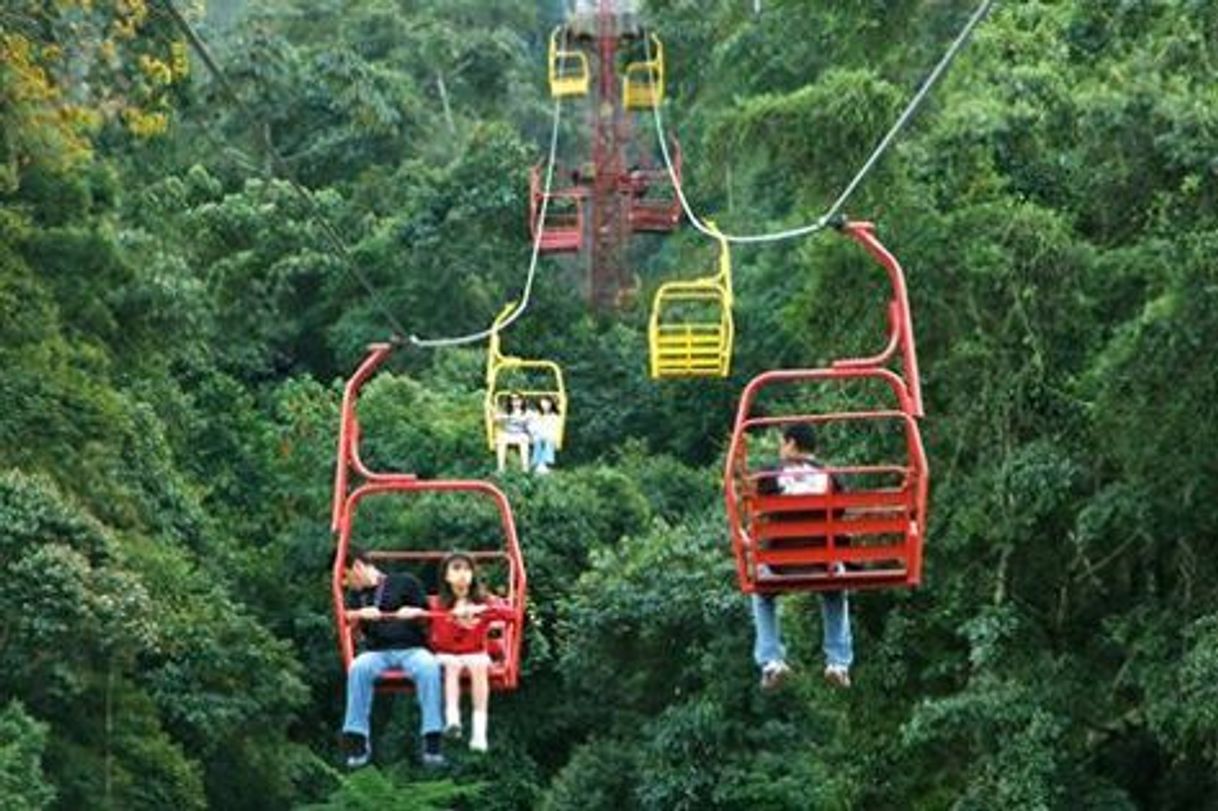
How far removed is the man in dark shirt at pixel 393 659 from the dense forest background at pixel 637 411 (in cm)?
601

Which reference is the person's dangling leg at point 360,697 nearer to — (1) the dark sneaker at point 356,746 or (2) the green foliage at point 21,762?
(1) the dark sneaker at point 356,746

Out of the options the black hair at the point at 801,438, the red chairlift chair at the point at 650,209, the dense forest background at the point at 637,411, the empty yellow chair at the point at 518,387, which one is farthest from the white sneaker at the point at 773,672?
the red chairlift chair at the point at 650,209

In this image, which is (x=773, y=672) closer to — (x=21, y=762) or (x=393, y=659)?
(x=393, y=659)

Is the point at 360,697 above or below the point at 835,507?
below

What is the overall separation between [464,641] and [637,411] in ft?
66.2

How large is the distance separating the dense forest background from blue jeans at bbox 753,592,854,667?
5.37m

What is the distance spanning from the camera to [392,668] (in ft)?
33.1

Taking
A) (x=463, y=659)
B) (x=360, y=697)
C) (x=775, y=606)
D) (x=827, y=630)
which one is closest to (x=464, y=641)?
(x=463, y=659)

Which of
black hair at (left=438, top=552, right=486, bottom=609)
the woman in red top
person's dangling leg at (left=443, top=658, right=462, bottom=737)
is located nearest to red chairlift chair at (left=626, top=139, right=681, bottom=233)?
black hair at (left=438, top=552, right=486, bottom=609)

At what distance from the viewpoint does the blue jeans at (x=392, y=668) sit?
998cm

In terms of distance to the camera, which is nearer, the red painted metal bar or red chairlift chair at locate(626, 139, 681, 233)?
the red painted metal bar

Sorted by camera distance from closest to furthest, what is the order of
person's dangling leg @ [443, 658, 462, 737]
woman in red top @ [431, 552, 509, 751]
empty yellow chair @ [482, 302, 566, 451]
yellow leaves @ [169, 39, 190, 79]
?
person's dangling leg @ [443, 658, 462, 737]
woman in red top @ [431, 552, 509, 751]
yellow leaves @ [169, 39, 190, 79]
empty yellow chair @ [482, 302, 566, 451]

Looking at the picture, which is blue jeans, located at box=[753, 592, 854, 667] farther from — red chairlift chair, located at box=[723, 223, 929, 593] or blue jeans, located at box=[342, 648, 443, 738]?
blue jeans, located at box=[342, 648, 443, 738]

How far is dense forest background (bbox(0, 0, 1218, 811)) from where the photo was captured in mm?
16141
